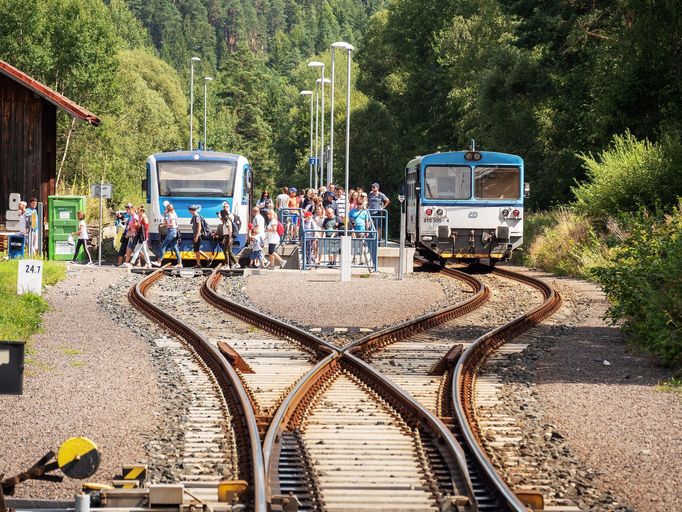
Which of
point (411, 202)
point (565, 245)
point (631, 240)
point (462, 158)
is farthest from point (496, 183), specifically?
point (631, 240)

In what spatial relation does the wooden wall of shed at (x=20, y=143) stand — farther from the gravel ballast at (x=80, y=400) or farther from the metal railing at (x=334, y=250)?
the gravel ballast at (x=80, y=400)

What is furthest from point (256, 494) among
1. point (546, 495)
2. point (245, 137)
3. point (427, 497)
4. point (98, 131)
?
point (245, 137)

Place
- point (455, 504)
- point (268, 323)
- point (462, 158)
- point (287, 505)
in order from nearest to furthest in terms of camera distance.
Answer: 1. point (287, 505)
2. point (455, 504)
3. point (268, 323)
4. point (462, 158)

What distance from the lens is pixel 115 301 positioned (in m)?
23.0

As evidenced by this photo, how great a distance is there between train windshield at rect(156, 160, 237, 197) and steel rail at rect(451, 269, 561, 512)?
12.0m

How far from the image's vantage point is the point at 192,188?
33.8 meters

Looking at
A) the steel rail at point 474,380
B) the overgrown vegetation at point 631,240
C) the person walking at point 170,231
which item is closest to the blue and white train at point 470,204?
Result: the overgrown vegetation at point 631,240

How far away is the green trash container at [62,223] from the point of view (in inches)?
1425

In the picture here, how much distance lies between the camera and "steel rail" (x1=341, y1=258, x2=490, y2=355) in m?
15.6

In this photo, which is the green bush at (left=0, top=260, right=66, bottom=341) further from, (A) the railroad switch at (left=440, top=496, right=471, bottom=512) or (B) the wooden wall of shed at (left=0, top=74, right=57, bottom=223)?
(B) the wooden wall of shed at (left=0, top=74, right=57, bottom=223)

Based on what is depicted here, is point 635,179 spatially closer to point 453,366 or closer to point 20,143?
point 20,143

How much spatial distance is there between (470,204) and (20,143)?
1514 centimetres

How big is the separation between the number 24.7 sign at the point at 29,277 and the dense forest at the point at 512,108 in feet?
32.2

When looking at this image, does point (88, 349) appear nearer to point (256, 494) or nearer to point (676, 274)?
point (676, 274)
